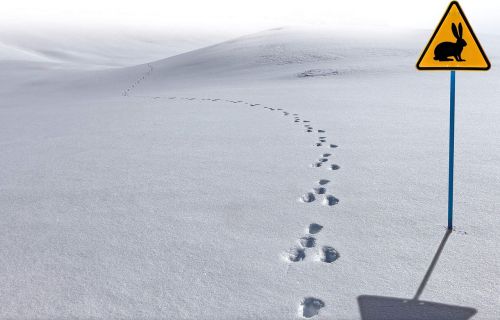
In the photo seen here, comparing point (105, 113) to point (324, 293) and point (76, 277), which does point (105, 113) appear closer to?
point (76, 277)

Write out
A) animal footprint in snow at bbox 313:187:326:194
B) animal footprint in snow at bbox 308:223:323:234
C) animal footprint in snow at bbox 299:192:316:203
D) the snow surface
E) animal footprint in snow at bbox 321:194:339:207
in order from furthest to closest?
1. animal footprint in snow at bbox 313:187:326:194
2. animal footprint in snow at bbox 299:192:316:203
3. animal footprint in snow at bbox 321:194:339:207
4. animal footprint in snow at bbox 308:223:323:234
5. the snow surface

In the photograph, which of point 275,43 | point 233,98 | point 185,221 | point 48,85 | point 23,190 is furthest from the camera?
point 275,43

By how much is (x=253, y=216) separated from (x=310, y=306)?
51.2 inches

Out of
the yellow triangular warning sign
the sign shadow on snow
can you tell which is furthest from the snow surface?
the yellow triangular warning sign

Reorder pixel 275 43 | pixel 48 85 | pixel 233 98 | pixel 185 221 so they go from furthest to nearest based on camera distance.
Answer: pixel 275 43
pixel 48 85
pixel 233 98
pixel 185 221

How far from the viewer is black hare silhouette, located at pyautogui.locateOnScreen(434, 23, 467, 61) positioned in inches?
118

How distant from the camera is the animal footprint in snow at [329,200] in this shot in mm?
3992

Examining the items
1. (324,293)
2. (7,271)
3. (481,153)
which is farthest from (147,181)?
(481,153)

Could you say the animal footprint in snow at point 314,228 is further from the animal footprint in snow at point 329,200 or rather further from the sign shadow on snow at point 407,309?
the sign shadow on snow at point 407,309

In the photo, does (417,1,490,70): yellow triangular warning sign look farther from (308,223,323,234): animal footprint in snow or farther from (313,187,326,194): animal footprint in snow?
(313,187,326,194): animal footprint in snow

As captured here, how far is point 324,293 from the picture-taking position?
263cm

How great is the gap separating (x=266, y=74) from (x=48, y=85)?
33.2 feet

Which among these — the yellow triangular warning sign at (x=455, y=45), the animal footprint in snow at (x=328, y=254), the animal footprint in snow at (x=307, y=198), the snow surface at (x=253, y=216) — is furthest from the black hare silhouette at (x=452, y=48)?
the animal footprint in snow at (x=307, y=198)

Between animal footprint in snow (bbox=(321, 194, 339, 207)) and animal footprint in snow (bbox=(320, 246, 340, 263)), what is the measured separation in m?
0.85
